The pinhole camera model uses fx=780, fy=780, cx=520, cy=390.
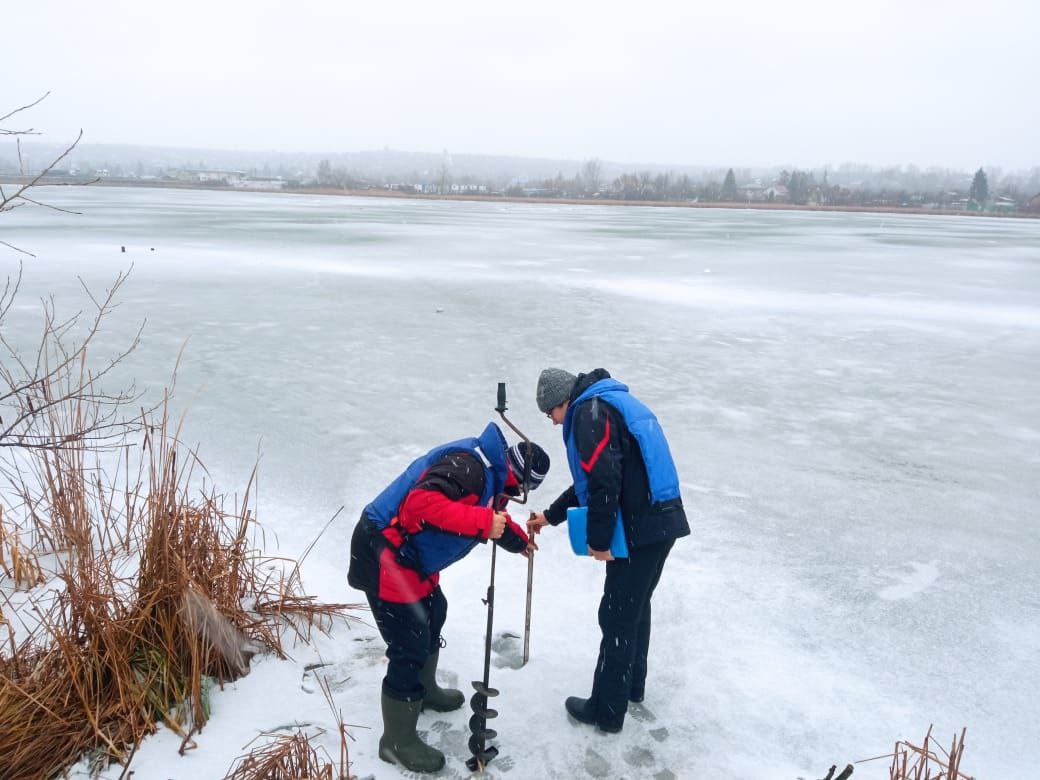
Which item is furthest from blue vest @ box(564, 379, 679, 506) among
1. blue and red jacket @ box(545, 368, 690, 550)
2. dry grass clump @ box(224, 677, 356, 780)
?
dry grass clump @ box(224, 677, 356, 780)

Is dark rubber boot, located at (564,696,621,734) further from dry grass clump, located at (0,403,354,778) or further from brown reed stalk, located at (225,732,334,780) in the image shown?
dry grass clump, located at (0,403,354,778)

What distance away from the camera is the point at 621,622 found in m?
2.64

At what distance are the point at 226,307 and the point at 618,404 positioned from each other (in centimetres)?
889

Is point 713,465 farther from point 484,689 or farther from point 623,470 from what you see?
point 484,689

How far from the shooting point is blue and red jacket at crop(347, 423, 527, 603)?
92.3 inches

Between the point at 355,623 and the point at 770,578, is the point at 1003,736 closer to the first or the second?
the point at 770,578

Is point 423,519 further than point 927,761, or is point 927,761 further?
point 423,519

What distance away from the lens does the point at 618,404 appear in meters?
2.54

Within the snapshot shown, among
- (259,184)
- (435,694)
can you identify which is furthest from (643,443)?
(259,184)

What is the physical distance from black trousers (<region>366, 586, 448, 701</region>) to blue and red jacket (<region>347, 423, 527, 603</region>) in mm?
46

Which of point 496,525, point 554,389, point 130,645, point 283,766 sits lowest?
point 283,766

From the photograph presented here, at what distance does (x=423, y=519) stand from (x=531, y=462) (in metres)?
0.39

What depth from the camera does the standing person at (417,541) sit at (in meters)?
2.35

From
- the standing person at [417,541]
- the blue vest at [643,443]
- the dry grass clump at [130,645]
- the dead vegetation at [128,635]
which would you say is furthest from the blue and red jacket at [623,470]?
the dry grass clump at [130,645]
